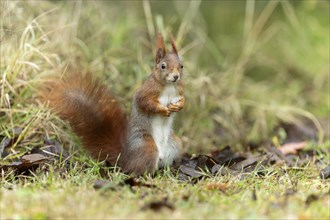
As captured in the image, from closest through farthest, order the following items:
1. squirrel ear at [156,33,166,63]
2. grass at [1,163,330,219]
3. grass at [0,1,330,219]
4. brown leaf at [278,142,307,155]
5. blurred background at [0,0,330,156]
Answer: grass at [1,163,330,219] < grass at [0,1,330,219] < squirrel ear at [156,33,166,63] < blurred background at [0,0,330,156] < brown leaf at [278,142,307,155]

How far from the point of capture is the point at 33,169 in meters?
3.58

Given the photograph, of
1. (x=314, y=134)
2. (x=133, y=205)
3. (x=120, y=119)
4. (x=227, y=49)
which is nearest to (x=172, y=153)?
(x=120, y=119)

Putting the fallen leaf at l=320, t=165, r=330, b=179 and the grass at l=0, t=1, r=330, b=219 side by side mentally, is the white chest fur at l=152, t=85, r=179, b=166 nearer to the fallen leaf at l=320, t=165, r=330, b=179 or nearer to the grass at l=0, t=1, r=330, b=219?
the grass at l=0, t=1, r=330, b=219

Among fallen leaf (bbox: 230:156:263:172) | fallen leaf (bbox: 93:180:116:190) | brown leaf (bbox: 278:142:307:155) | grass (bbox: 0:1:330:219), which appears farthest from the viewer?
brown leaf (bbox: 278:142:307:155)

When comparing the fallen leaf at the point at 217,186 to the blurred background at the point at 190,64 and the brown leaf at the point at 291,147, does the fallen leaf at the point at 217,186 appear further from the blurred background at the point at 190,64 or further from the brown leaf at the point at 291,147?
the brown leaf at the point at 291,147

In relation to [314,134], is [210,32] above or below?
above

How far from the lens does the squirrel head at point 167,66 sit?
3.47m

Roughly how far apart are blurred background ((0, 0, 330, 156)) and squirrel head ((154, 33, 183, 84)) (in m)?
0.67

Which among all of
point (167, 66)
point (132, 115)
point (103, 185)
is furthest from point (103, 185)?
point (167, 66)

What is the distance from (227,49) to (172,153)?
11.5 feet

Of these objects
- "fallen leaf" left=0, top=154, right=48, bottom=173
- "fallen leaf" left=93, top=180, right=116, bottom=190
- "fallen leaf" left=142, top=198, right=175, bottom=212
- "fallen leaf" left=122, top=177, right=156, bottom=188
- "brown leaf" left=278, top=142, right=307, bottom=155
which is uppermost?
"fallen leaf" left=142, top=198, right=175, bottom=212

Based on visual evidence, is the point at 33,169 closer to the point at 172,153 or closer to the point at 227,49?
the point at 172,153

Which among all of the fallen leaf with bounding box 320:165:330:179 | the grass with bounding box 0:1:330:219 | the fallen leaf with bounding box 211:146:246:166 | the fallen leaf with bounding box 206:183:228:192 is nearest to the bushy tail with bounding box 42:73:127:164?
the grass with bounding box 0:1:330:219

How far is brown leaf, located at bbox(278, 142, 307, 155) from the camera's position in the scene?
464 centimetres
